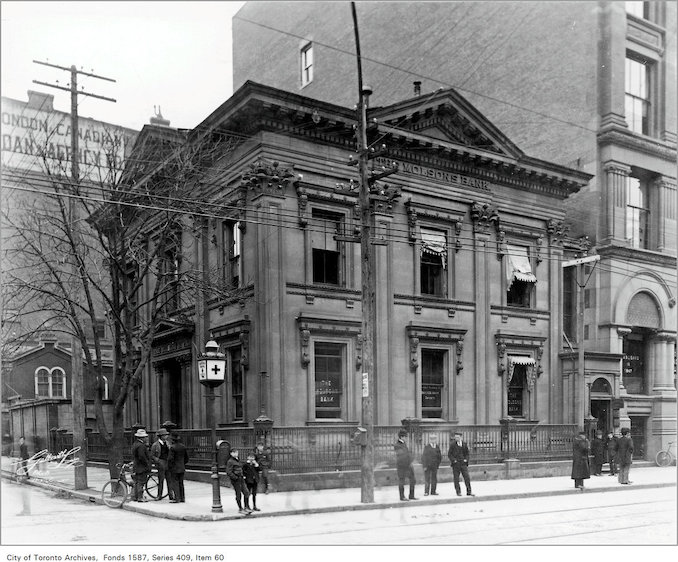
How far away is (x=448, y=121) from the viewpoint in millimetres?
25188

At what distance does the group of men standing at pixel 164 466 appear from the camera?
55.1 feet

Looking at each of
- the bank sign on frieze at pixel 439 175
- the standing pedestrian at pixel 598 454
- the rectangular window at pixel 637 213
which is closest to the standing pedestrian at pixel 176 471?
the bank sign on frieze at pixel 439 175

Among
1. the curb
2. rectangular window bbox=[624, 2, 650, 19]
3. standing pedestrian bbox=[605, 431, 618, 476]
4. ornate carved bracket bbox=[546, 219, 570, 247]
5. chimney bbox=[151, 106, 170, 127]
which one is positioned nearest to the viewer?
the curb

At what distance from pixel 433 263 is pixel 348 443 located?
7.33 metres

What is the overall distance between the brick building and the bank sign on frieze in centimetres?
256

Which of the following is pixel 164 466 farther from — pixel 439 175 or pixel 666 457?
pixel 666 457

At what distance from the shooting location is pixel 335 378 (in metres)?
22.1

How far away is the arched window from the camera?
23.1m

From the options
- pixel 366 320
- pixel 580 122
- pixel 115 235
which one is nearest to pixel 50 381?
pixel 115 235

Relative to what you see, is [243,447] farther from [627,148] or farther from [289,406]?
[627,148]

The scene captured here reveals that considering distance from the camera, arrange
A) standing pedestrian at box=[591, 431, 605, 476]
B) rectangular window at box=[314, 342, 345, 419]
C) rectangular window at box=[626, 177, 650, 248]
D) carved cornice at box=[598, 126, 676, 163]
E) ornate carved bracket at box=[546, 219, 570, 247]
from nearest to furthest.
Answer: rectangular window at box=[314, 342, 345, 419] → standing pedestrian at box=[591, 431, 605, 476] → carved cornice at box=[598, 126, 676, 163] → rectangular window at box=[626, 177, 650, 248] → ornate carved bracket at box=[546, 219, 570, 247]

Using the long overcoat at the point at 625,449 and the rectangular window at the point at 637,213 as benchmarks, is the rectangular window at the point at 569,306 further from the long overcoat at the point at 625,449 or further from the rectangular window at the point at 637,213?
the long overcoat at the point at 625,449

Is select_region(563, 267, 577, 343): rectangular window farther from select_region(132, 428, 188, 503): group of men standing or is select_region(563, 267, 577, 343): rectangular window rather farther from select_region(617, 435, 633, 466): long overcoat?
select_region(132, 428, 188, 503): group of men standing

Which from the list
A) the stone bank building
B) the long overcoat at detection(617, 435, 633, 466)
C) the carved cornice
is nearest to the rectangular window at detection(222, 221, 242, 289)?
the stone bank building
